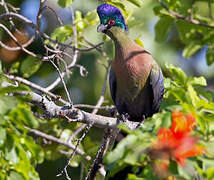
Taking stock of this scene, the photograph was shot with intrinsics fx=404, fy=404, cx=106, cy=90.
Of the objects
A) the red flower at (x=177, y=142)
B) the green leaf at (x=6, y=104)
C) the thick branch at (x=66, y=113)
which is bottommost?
the thick branch at (x=66, y=113)

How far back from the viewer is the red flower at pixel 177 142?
1776mm

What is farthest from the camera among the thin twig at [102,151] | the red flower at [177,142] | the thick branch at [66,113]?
the thin twig at [102,151]

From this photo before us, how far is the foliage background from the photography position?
196 centimetres

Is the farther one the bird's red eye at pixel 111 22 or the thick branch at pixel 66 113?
the bird's red eye at pixel 111 22

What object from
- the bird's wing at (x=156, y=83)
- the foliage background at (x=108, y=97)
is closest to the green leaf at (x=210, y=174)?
the foliage background at (x=108, y=97)

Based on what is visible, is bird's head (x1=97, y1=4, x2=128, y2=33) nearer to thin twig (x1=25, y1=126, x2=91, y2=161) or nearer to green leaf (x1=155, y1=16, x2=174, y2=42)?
green leaf (x1=155, y1=16, x2=174, y2=42)

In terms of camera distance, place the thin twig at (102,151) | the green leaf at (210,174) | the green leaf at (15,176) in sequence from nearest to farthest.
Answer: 1. the green leaf at (210,174)
2. the green leaf at (15,176)
3. the thin twig at (102,151)

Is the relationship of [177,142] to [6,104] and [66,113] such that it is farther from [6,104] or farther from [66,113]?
[66,113]

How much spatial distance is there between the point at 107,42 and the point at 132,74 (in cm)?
47

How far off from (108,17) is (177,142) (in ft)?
7.70

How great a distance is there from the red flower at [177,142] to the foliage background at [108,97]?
0.04 metres

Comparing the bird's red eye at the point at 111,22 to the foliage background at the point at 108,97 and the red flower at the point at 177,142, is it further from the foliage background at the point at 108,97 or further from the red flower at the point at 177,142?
the red flower at the point at 177,142

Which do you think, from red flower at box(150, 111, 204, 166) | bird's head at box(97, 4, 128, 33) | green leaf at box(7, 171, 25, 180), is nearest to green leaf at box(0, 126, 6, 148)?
green leaf at box(7, 171, 25, 180)

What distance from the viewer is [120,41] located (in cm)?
404
